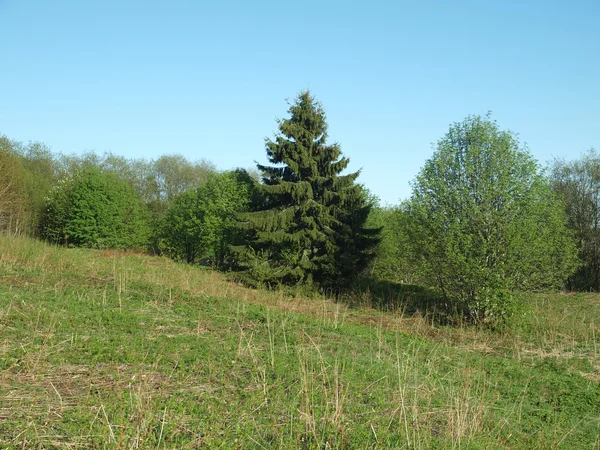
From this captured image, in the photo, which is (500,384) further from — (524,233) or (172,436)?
(524,233)

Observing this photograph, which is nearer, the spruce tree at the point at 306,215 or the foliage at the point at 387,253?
the spruce tree at the point at 306,215

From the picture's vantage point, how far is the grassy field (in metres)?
4.16

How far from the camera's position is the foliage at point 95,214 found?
3384 centimetres

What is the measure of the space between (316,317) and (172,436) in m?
7.96

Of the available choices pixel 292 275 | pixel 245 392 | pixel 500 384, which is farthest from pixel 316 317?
pixel 292 275

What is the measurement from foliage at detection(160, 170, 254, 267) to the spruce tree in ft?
14.5

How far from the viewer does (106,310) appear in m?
8.66

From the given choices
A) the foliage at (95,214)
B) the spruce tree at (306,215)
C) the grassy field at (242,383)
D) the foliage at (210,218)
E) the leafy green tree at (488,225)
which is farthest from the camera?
the foliage at (95,214)

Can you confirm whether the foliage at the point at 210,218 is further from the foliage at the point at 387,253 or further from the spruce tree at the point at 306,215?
the foliage at the point at 387,253

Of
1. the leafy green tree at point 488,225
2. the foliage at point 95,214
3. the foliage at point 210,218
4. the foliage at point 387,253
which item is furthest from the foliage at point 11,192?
the leafy green tree at point 488,225

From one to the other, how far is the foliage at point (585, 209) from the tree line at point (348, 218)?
0.07 metres

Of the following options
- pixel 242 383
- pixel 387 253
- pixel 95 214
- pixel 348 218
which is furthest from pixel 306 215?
pixel 95 214

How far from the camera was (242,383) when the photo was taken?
5574mm

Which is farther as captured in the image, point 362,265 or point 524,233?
point 362,265
